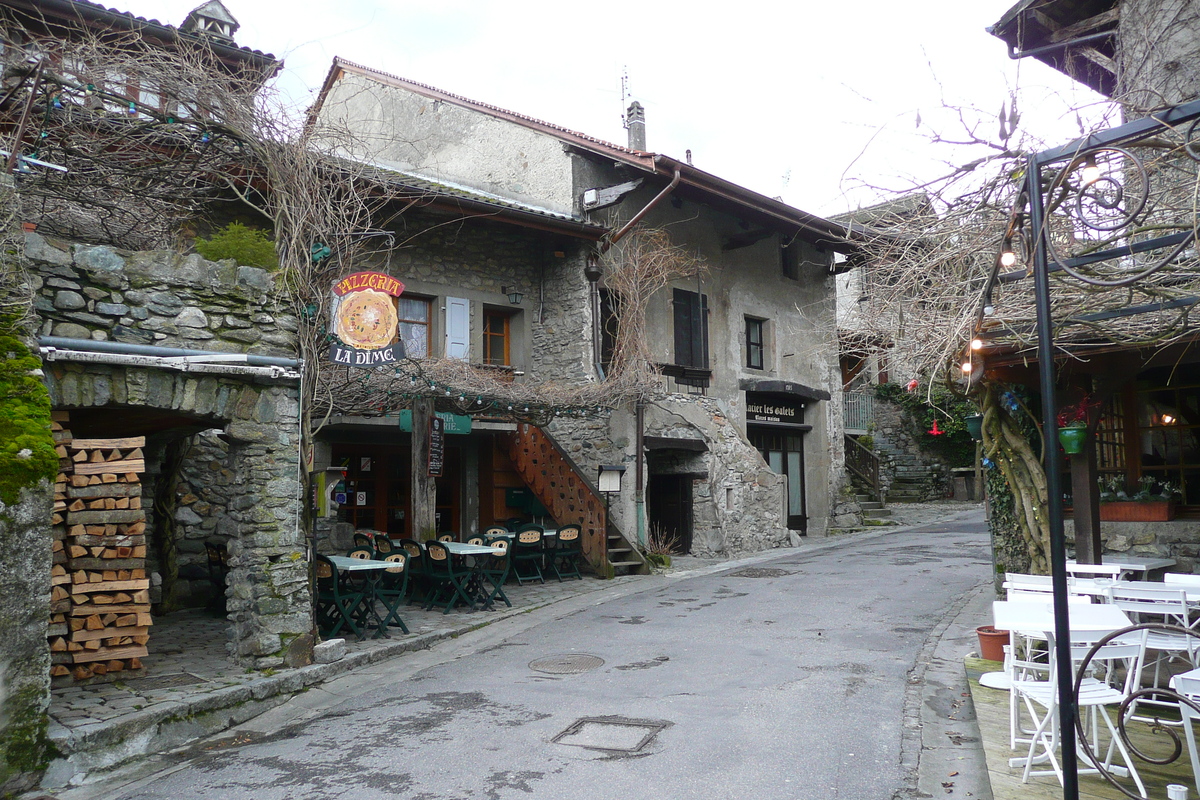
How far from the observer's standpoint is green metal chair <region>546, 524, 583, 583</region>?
40.0 feet

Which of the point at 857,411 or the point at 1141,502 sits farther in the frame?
the point at 857,411

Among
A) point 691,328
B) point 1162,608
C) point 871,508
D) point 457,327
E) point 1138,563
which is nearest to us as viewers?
point 1162,608

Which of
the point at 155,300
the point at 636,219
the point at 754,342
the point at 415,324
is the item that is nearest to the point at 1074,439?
the point at 155,300

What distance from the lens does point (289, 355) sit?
→ 7.09m

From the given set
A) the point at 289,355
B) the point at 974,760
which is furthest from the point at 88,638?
the point at 974,760

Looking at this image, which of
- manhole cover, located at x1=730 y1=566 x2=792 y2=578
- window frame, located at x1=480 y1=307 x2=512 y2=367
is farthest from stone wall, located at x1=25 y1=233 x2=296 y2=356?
manhole cover, located at x1=730 y1=566 x2=792 y2=578

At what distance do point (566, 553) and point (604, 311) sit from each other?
440cm

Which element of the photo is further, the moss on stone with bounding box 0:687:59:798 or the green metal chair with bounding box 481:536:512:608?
the green metal chair with bounding box 481:536:512:608

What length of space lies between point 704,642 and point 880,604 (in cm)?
280

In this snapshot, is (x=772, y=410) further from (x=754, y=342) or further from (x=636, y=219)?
(x=636, y=219)

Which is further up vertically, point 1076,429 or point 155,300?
point 155,300

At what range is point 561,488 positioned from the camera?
42.7 feet

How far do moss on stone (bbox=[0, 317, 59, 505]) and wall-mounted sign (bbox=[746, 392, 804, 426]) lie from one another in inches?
537

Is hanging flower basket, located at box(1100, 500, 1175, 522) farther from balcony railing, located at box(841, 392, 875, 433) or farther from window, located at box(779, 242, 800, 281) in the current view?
balcony railing, located at box(841, 392, 875, 433)
